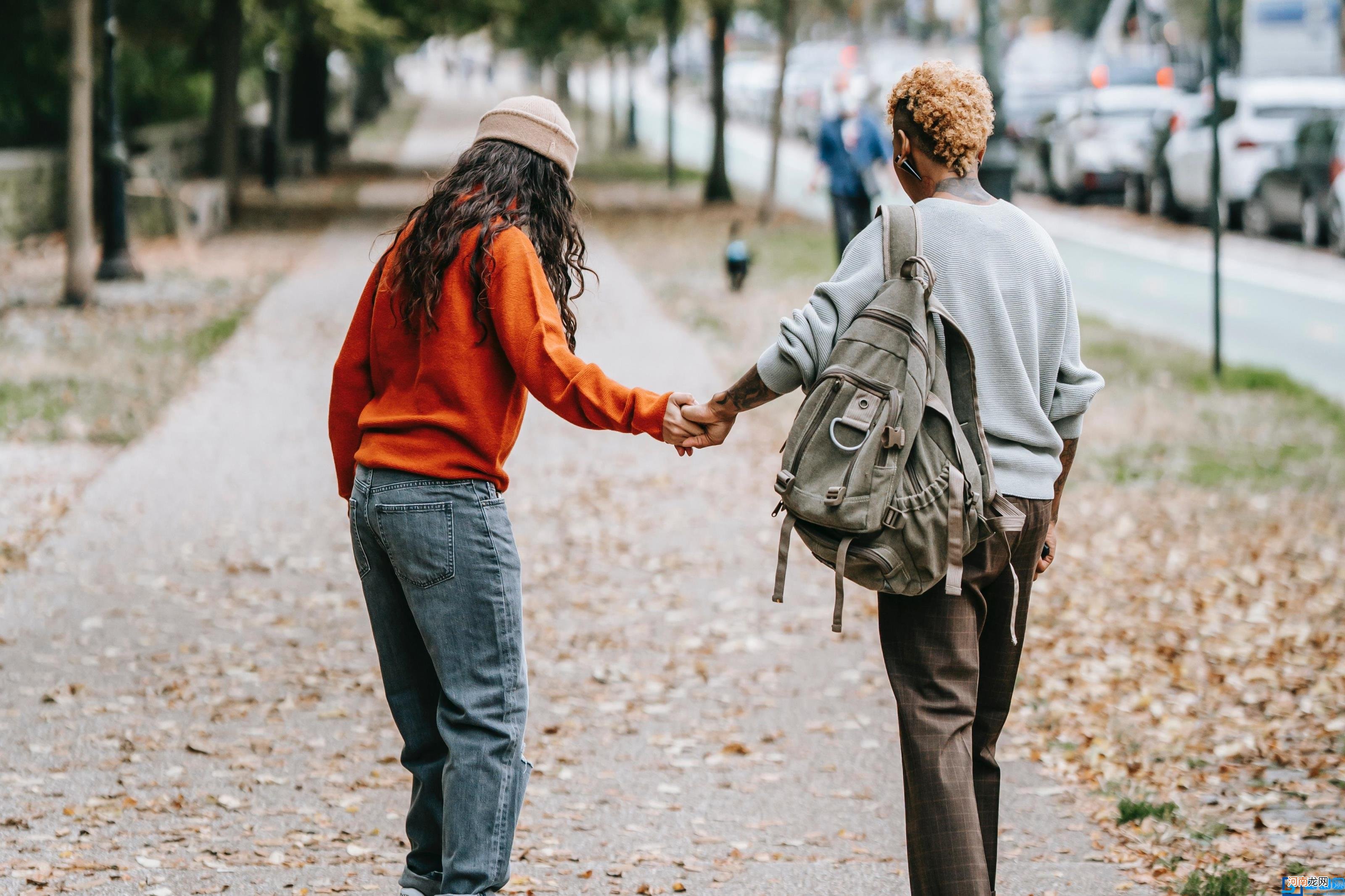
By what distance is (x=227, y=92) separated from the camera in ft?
78.0

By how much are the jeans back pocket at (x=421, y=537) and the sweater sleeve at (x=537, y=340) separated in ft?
1.09

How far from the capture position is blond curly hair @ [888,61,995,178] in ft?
10.7

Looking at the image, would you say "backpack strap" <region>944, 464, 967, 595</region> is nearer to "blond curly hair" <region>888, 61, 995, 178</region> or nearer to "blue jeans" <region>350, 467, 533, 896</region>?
"blond curly hair" <region>888, 61, 995, 178</region>

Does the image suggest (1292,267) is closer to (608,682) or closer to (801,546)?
(801,546)

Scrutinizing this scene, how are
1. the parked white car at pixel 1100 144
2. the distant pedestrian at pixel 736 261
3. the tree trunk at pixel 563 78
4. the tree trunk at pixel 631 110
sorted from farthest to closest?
the tree trunk at pixel 563 78
the tree trunk at pixel 631 110
the parked white car at pixel 1100 144
the distant pedestrian at pixel 736 261

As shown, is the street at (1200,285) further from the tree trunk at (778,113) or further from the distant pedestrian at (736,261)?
the distant pedestrian at (736,261)

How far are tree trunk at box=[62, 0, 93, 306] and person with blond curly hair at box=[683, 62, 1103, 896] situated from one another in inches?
486

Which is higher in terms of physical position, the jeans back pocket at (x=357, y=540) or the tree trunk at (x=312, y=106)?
the tree trunk at (x=312, y=106)

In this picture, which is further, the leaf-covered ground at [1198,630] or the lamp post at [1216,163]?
the lamp post at [1216,163]

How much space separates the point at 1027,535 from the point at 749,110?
47298 millimetres

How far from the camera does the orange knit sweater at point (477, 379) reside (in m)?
3.30

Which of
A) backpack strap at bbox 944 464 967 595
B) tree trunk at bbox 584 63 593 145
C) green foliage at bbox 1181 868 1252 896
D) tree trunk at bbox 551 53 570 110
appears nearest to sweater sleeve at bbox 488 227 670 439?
backpack strap at bbox 944 464 967 595

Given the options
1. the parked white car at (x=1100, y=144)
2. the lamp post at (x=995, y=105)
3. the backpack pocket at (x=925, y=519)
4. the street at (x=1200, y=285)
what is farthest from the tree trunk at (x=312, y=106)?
the backpack pocket at (x=925, y=519)

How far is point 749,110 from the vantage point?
1946 inches
